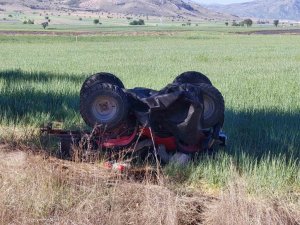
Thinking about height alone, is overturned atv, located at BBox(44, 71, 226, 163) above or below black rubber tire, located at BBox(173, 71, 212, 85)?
below

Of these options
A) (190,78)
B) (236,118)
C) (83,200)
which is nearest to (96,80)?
(190,78)

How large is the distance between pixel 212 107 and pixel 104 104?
3.89 ft

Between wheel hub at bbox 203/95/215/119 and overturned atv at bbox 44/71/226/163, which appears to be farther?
wheel hub at bbox 203/95/215/119

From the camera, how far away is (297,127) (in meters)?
8.08

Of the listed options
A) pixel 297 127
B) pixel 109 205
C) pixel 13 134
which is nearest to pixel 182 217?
pixel 109 205

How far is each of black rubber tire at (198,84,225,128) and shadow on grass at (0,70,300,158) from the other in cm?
42

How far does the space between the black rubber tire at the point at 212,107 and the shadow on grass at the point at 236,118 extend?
42 cm

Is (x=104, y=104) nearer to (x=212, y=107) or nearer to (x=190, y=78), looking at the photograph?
(x=212, y=107)

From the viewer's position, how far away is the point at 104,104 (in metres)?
6.26

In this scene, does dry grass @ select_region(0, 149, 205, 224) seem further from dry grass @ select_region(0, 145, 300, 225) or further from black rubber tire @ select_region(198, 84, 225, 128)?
black rubber tire @ select_region(198, 84, 225, 128)

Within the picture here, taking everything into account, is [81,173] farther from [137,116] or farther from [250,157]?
[250,157]

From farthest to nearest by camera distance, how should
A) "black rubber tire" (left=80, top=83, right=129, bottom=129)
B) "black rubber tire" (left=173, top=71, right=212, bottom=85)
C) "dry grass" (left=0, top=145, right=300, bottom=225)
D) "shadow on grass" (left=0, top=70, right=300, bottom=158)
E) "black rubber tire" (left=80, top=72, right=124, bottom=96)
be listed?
"black rubber tire" (left=173, top=71, right=212, bottom=85) → "shadow on grass" (left=0, top=70, right=300, bottom=158) → "black rubber tire" (left=80, top=72, right=124, bottom=96) → "black rubber tire" (left=80, top=83, right=129, bottom=129) → "dry grass" (left=0, top=145, right=300, bottom=225)

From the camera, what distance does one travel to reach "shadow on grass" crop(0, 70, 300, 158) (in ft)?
22.1

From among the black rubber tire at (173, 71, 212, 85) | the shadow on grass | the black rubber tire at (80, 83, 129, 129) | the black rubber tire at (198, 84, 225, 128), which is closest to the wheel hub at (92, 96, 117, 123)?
the black rubber tire at (80, 83, 129, 129)
